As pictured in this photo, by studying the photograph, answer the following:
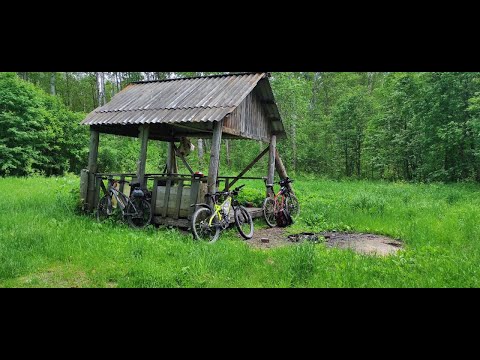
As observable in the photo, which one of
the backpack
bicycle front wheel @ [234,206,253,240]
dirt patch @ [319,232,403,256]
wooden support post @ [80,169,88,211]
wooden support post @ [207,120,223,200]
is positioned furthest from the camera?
the backpack

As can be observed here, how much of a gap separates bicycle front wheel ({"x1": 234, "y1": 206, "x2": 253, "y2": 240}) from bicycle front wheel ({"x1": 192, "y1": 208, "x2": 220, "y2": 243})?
65cm

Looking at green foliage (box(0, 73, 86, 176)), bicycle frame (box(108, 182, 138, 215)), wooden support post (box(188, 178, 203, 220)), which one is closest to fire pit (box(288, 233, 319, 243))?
wooden support post (box(188, 178, 203, 220))

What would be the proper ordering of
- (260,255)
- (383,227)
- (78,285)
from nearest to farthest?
(78,285) < (260,255) < (383,227)

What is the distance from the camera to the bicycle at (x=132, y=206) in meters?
9.53

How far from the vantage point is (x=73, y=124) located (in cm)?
2577

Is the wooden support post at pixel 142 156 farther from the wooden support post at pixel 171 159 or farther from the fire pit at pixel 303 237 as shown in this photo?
the fire pit at pixel 303 237

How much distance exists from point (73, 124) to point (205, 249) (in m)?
22.6

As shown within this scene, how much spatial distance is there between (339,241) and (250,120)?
481cm

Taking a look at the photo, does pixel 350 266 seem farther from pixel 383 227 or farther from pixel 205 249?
pixel 383 227

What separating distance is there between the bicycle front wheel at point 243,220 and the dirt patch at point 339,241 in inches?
7.4

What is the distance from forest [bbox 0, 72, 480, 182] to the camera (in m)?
21.6

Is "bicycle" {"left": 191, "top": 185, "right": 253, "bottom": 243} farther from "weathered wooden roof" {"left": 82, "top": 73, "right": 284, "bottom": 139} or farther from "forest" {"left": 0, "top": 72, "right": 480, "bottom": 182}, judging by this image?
"forest" {"left": 0, "top": 72, "right": 480, "bottom": 182}
